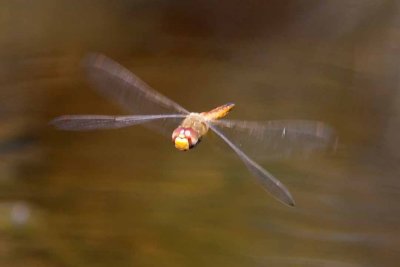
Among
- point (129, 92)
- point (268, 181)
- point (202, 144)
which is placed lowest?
point (268, 181)

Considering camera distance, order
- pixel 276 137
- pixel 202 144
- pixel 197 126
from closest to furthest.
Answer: pixel 276 137 → pixel 197 126 → pixel 202 144

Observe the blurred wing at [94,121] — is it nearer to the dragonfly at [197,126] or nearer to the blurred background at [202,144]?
the dragonfly at [197,126]

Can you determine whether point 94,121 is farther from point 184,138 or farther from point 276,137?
point 276,137

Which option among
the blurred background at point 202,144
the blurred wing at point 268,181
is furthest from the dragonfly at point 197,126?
the blurred background at point 202,144

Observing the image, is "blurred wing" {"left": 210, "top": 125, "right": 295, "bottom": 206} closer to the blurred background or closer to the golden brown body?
the golden brown body

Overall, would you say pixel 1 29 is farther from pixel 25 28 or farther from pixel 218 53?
pixel 218 53

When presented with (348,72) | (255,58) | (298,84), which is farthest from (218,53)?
(348,72)

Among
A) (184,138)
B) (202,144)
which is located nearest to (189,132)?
(184,138)
